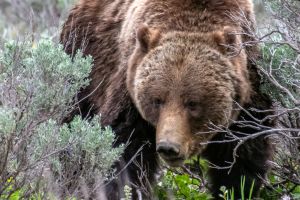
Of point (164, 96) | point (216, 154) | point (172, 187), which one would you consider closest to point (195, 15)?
point (164, 96)

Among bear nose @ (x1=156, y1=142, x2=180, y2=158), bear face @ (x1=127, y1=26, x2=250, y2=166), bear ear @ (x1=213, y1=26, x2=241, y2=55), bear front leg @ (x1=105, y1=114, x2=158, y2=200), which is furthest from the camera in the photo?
bear front leg @ (x1=105, y1=114, x2=158, y2=200)

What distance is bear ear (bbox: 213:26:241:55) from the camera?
228 inches

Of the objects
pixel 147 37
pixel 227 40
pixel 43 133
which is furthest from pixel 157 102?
pixel 43 133

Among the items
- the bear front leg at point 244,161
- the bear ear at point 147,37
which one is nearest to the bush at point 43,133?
the bear ear at point 147,37

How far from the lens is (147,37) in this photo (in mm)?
5891

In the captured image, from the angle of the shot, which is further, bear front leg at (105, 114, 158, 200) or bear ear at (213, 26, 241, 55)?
bear front leg at (105, 114, 158, 200)

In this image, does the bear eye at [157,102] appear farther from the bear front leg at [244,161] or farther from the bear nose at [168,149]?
the bear front leg at [244,161]

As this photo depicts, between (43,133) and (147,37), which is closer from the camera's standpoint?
(43,133)

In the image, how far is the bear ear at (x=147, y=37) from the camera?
589 centimetres

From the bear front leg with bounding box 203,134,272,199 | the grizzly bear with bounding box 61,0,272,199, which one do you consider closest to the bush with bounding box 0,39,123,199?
the grizzly bear with bounding box 61,0,272,199

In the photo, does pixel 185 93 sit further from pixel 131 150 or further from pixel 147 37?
pixel 131 150

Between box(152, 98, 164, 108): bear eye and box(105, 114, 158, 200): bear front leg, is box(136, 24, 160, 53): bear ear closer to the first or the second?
box(152, 98, 164, 108): bear eye

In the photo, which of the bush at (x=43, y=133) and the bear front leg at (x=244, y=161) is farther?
the bear front leg at (x=244, y=161)

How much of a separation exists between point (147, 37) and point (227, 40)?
0.59m
